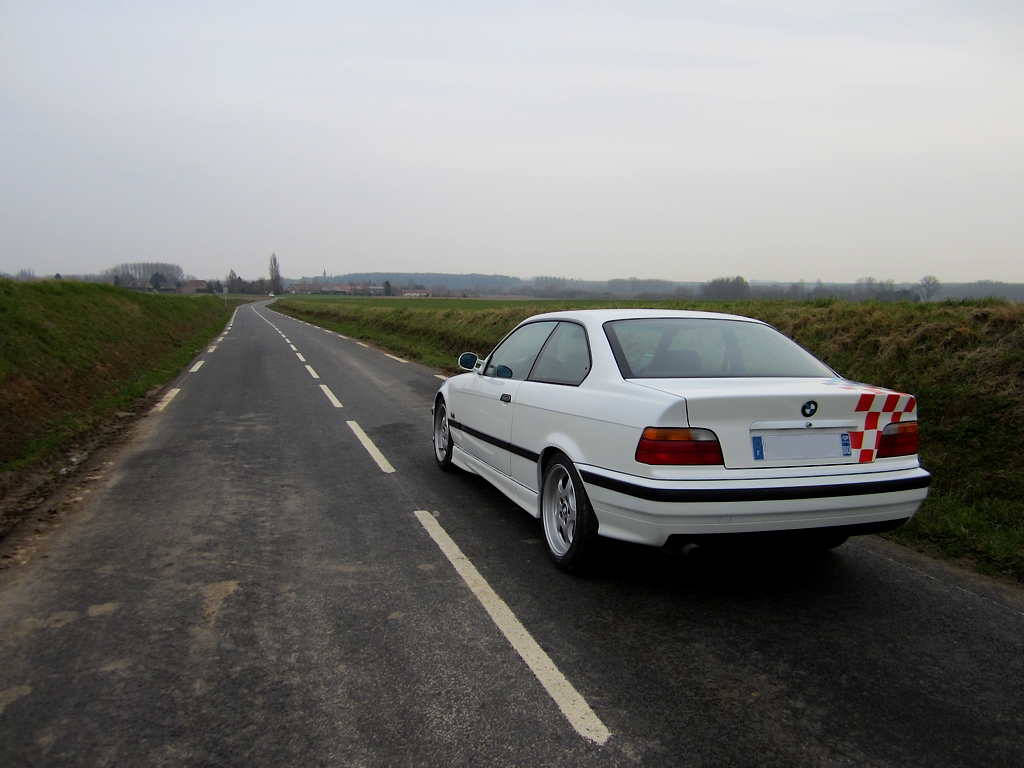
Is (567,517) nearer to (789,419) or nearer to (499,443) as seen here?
(499,443)

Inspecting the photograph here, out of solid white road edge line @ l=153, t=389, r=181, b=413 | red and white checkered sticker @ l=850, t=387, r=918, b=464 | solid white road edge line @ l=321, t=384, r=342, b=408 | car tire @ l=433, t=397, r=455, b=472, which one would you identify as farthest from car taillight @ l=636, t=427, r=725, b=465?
solid white road edge line @ l=153, t=389, r=181, b=413

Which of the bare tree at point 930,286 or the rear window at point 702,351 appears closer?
the rear window at point 702,351

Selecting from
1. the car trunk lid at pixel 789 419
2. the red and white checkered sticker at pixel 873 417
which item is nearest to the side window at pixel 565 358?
the car trunk lid at pixel 789 419

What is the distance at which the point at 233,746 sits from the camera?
2.40 m

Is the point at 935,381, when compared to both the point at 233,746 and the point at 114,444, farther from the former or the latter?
the point at 114,444

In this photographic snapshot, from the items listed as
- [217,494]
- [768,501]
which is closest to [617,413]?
[768,501]

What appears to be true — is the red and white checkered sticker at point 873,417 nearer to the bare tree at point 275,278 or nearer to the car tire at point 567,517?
the car tire at point 567,517

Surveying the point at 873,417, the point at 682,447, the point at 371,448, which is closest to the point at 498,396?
the point at 682,447

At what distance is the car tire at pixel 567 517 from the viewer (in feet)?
12.3

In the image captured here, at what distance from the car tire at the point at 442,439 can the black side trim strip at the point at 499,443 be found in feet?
0.72

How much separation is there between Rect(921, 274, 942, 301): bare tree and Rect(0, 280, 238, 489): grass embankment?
11256 mm

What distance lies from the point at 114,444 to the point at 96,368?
6170mm

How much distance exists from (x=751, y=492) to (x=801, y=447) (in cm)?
41

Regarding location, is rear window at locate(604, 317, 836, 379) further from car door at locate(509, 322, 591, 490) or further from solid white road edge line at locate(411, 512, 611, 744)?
solid white road edge line at locate(411, 512, 611, 744)
